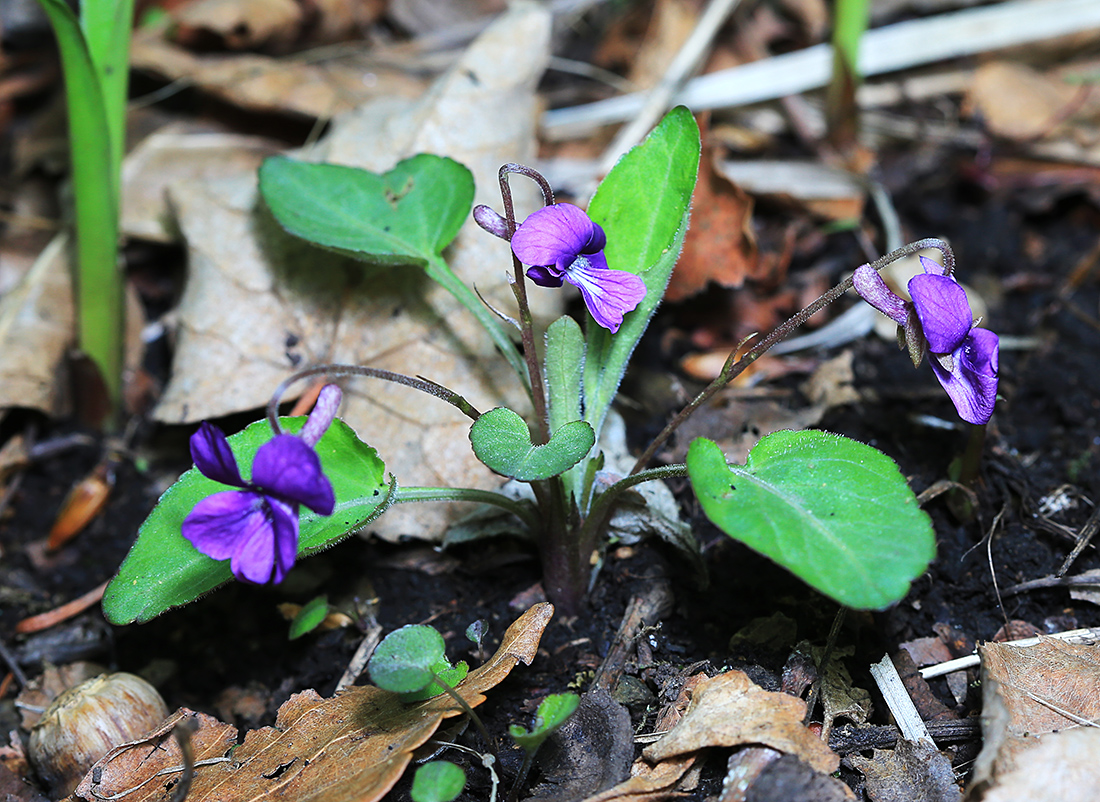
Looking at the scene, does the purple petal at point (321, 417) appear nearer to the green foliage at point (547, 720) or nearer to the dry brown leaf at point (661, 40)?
the green foliage at point (547, 720)

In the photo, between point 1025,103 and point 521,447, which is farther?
point 1025,103

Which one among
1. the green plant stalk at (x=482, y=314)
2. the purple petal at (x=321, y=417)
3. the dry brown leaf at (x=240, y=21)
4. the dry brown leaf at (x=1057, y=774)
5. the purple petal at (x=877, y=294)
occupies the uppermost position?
the dry brown leaf at (x=240, y=21)

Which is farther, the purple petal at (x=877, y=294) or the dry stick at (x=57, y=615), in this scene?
the dry stick at (x=57, y=615)

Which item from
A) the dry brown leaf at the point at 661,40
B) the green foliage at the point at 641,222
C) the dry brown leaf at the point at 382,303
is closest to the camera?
the green foliage at the point at 641,222

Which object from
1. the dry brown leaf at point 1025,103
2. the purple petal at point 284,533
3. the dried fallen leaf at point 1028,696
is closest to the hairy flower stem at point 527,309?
the purple petal at point 284,533

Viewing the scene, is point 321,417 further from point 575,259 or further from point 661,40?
point 661,40

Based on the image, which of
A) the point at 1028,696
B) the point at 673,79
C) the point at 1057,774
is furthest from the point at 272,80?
the point at 1057,774

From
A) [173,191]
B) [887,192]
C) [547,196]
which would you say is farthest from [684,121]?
[173,191]

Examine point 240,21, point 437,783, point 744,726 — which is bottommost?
point 744,726
